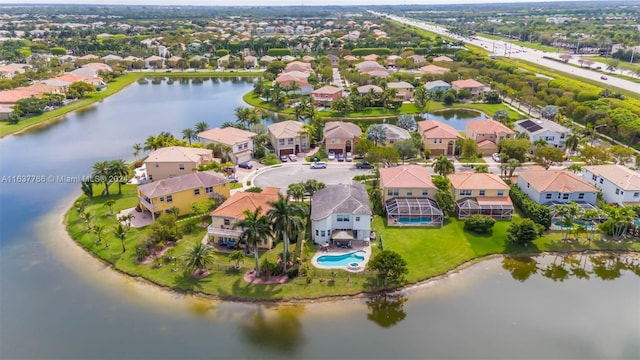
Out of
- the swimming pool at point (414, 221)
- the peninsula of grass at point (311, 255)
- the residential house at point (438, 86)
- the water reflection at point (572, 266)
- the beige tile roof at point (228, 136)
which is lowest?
the water reflection at point (572, 266)

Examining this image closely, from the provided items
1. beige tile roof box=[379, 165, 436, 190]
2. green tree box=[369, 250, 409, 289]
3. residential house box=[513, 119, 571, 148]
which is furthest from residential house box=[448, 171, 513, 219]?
residential house box=[513, 119, 571, 148]

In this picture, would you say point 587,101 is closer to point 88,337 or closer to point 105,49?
point 88,337

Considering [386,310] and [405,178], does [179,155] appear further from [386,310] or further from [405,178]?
[386,310]

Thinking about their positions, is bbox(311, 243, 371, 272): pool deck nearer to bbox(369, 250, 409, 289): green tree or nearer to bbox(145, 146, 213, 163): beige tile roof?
bbox(369, 250, 409, 289): green tree

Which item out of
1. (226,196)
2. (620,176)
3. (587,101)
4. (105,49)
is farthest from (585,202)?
(105,49)

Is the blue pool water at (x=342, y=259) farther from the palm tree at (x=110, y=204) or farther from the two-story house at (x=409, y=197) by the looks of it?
the palm tree at (x=110, y=204)

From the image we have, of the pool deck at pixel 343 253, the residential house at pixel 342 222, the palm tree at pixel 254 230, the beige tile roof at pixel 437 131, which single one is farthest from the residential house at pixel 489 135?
the palm tree at pixel 254 230
